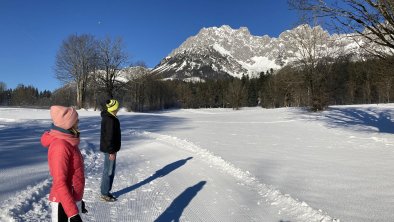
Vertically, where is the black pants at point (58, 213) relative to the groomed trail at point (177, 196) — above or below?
above

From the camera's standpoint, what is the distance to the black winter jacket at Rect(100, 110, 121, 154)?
7035 millimetres

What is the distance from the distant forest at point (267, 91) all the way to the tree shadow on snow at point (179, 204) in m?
9.16

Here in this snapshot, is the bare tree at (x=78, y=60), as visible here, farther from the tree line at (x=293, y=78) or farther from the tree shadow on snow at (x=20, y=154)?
the tree shadow on snow at (x=20, y=154)

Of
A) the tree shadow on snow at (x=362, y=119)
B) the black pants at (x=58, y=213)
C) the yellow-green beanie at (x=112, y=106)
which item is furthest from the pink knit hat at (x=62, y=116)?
the tree shadow on snow at (x=362, y=119)

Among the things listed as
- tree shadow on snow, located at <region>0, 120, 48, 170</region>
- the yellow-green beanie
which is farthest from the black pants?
tree shadow on snow, located at <region>0, 120, 48, 170</region>

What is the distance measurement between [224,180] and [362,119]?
19.0 metres

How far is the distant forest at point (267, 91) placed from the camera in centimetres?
2909

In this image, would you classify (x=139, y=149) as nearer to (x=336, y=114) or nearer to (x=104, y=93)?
(x=336, y=114)

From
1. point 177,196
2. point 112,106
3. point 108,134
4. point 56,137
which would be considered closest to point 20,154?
point 108,134

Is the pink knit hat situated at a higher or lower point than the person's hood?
higher

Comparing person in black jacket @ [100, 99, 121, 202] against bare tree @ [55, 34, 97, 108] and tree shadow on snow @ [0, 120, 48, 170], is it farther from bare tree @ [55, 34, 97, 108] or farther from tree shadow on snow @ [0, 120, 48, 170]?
bare tree @ [55, 34, 97, 108]

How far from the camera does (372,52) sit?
13062mm

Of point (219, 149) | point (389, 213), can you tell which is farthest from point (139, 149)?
point (389, 213)

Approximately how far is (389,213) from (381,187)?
79.9 inches
